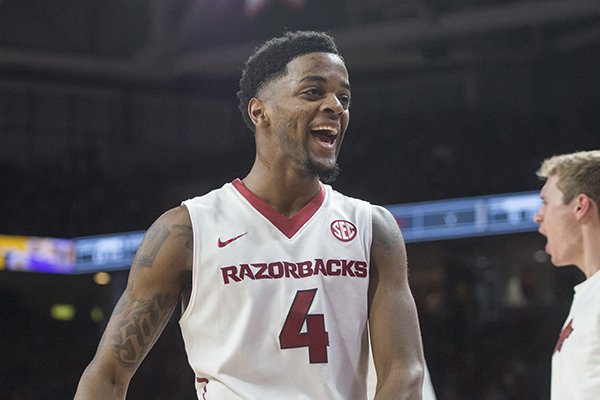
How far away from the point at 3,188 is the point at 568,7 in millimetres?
10218

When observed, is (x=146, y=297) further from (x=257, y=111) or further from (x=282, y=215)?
(x=257, y=111)

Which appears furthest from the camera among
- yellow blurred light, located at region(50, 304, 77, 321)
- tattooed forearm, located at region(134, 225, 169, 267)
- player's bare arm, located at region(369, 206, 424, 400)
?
yellow blurred light, located at region(50, 304, 77, 321)

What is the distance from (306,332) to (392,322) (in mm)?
244

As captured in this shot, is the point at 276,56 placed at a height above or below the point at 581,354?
above

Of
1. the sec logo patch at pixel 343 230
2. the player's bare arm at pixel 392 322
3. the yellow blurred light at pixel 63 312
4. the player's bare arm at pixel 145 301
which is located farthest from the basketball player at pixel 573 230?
the yellow blurred light at pixel 63 312

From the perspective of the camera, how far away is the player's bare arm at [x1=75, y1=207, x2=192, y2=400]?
2.67m

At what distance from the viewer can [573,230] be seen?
13.3ft

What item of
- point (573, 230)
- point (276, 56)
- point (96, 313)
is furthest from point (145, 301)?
point (96, 313)

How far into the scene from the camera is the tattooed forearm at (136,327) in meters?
2.68

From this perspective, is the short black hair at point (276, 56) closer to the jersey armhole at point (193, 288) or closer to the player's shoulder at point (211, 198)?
the player's shoulder at point (211, 198)

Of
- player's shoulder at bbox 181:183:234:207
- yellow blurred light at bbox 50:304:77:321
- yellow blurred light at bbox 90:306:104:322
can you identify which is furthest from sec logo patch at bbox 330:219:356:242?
yellow blurred light at bbox 50:304:77:321

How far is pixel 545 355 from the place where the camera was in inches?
566

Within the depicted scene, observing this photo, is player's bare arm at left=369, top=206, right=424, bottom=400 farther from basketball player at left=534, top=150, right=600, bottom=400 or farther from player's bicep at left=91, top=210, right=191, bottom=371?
basketball player at left=534, top=150, right=600, bottom=400

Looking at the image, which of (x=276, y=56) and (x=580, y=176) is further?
(x=580, y=176)
